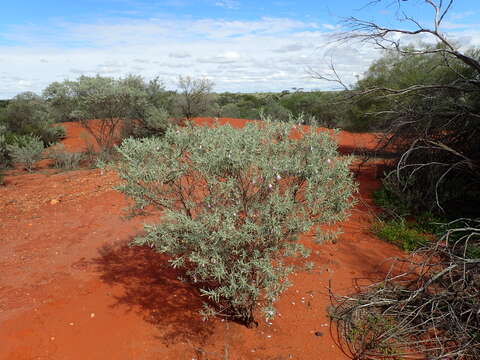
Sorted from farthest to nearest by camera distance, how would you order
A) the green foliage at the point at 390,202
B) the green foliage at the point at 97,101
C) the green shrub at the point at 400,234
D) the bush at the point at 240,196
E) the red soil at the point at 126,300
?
1. the green foliage at the point at 97,101
2. the green foliage at the point at 390,202
3. the green shrub at the point at 400,234
4. the red soil at the point at 126,300
5. the bush at the point at 240,196

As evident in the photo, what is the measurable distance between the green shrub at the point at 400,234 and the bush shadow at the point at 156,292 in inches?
121

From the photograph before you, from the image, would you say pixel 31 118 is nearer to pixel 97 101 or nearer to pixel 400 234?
pixel 97 101

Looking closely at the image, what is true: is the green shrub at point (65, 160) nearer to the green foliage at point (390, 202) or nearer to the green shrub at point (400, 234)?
the green foliage at point (390, 202)

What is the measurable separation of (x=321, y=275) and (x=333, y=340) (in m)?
1.10

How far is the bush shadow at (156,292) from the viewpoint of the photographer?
3320mm

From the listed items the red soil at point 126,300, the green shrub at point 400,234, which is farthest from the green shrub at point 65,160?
the green shrub at point 400,234

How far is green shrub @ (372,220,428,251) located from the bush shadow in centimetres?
307

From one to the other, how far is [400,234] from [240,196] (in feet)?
11.4

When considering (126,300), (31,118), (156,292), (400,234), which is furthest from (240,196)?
(31,118)

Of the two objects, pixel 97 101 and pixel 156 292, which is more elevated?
pixel 97 101

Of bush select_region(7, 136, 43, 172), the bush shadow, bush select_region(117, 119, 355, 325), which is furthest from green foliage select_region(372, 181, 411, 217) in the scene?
bush select_region(7, 136, 43, 172)

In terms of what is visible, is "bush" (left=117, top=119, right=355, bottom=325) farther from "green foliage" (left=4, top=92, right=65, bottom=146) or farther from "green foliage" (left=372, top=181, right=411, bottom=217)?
"green foliage" (left=4, top=92, right=65, bottom=146)

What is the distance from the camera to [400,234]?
532cm

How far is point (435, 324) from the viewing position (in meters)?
3.18
